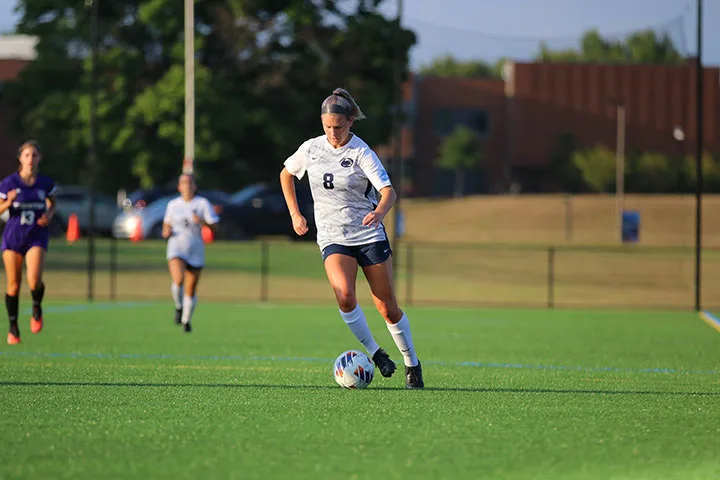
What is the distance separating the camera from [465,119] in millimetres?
83938

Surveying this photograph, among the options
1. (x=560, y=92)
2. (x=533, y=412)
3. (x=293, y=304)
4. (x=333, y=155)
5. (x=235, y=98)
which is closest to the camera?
(x=533, y=412)

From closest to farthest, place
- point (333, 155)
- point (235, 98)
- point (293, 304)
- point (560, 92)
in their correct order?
1. point (333, 155)
2. point (293, 304)
3. point (235, 98)
4. point (560, 92)

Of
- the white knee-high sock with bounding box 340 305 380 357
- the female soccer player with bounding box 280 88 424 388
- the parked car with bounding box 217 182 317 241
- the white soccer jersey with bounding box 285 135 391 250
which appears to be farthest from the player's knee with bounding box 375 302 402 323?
the parked car with bounding box 217 182 317 241

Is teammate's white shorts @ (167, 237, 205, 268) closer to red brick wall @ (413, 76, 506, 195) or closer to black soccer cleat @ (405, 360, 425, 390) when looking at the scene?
black soccer cleat @ (405, 360, 425, 390)

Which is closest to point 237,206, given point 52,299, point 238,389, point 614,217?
point 52,299

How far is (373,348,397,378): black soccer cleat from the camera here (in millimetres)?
10266

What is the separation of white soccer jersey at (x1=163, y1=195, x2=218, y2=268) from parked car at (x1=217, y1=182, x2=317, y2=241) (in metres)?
26.6

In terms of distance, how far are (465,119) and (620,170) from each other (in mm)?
18770

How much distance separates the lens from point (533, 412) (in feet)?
29.1

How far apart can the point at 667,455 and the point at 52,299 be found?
2288cm

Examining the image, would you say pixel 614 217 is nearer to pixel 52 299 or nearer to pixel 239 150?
pixel 239 150

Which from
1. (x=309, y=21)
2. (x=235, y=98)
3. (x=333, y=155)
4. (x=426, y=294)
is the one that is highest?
(x=309, y=21)

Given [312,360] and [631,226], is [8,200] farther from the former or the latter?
[631,226]

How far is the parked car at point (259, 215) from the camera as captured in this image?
1773 inches
